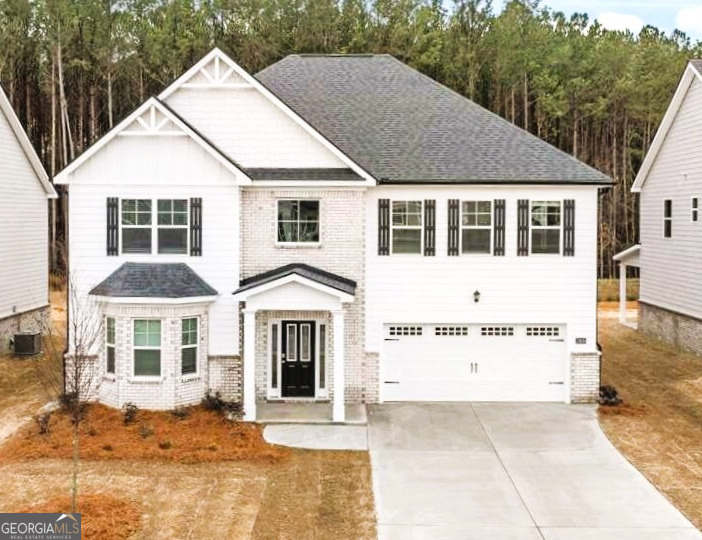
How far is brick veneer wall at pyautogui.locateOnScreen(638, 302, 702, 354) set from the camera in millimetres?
24906

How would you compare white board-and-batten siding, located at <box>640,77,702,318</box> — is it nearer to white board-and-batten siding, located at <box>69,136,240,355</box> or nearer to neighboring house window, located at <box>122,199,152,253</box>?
white board-and-batten siding, located at <box>69,136,240,355</box>

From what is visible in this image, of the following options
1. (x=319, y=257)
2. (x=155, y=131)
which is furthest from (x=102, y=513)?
(x=155, y=131)

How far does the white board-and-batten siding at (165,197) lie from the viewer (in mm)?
17844

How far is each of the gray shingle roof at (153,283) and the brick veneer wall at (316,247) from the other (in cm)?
136

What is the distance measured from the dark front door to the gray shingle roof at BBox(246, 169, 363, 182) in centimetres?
359

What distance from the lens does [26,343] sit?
24672 millimetres

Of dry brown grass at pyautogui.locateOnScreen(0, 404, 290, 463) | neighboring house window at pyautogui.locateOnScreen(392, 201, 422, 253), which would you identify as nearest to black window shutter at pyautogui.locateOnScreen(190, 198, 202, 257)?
dry brown grass at pyautogui.locateOnScreen(0, 404, 290, 463)

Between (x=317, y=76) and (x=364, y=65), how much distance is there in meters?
1.52

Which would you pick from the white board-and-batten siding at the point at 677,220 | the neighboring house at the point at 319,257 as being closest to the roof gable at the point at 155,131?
the neighboring house at the point at 319,257

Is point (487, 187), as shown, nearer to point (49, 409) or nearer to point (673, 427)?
point (673, 427)

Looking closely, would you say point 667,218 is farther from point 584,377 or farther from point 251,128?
point 251,128

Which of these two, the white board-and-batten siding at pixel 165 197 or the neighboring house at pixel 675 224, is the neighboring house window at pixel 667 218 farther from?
the white board-and-batten siding at pixel 165 197

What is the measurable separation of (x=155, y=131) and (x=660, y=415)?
13.7 m

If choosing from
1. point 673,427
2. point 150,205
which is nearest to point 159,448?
point 150,205
